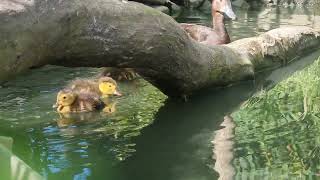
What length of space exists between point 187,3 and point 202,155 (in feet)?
40.0

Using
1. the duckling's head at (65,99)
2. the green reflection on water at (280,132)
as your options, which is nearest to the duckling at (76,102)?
the duckling's head at (65,99)

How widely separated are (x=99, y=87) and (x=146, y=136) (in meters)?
1.19

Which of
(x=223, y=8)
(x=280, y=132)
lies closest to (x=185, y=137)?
(x=280, y=132)

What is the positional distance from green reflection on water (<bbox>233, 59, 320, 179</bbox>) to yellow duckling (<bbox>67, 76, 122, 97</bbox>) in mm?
1023

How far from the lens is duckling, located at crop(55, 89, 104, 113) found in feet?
12.1

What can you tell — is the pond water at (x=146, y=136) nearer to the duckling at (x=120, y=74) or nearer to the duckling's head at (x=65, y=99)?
the duckling's head at (x=65, y=99)

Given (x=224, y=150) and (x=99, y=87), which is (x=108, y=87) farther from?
(x=224, y=150)

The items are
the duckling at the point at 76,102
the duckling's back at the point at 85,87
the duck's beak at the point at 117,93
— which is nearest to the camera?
the duckling at the point at 76,102

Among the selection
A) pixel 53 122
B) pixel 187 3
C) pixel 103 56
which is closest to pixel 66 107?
pixel 53 122

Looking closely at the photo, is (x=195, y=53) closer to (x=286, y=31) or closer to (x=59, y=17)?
(x=59, y=17)

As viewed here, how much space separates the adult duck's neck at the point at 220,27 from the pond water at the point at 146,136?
4.84ft

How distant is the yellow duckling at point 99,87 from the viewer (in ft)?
13.6

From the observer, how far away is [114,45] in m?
3.02

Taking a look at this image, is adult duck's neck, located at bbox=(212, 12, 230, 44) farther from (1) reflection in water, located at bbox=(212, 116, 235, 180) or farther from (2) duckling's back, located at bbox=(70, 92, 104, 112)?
(1) reflection in water, located at bbox=(212, 116, 235, 180)
